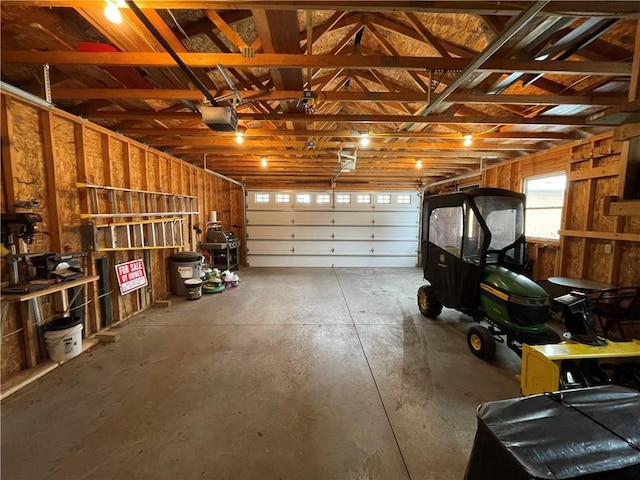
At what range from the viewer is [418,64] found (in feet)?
6.87

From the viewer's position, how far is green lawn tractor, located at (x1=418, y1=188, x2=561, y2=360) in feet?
8.66

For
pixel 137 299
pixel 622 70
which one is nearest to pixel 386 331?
pixel 622 70

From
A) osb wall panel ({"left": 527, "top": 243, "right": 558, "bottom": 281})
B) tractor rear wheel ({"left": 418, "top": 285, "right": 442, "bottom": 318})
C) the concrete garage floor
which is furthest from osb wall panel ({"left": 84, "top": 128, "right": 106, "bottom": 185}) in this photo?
osb wall panel ({"left": 527, "top": 243, "right": 558, "bottom": 281})

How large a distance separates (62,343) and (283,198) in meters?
6.14

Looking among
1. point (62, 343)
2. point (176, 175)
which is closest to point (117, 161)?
point (176, 175)

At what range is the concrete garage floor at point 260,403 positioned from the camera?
5.38 feet

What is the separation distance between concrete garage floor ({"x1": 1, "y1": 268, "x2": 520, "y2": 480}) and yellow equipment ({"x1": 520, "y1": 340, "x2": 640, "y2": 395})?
387 millimetres

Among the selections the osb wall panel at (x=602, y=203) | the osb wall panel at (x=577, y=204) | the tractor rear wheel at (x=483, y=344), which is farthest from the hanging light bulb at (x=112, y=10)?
the osb wall panel at (x=577, y=204)

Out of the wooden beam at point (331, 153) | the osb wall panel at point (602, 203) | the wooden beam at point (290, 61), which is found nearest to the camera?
the wooden beam at point (290, 61)

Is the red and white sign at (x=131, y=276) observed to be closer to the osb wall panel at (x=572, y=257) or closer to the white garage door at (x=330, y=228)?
the white garage door at (x=330, y=228)

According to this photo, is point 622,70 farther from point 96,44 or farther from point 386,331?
point 96,44

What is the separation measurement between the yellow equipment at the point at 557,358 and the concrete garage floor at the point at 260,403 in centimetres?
39

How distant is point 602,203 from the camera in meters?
3.58

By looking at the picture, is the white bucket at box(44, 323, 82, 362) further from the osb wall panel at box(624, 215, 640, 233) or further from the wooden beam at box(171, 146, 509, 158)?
the osb wall panel at box(624, 215, 640, 233)
